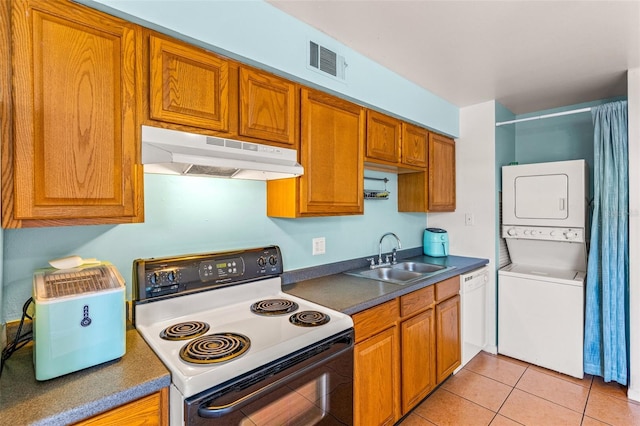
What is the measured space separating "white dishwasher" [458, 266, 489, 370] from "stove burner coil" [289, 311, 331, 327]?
1569mm

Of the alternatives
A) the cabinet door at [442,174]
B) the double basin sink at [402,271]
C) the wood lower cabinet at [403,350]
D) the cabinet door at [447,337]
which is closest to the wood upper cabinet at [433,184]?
the cabinet door at [442,174]

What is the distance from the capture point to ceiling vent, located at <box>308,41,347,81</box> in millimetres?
1815

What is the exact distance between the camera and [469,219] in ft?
10.3

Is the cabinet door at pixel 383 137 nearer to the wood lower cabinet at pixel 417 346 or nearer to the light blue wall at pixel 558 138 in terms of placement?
the wood lower cabinet at pixel 417 346

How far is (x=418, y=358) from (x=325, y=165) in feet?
4.61

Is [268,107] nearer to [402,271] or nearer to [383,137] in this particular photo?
[383,137]

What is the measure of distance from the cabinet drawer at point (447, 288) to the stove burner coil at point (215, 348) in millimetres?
1548

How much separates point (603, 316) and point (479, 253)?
0.98m

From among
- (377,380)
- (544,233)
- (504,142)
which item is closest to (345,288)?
(377,380)

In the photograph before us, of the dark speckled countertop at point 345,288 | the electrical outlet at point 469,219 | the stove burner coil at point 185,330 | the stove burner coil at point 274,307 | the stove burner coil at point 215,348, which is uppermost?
the electrical outlet at point 469,219

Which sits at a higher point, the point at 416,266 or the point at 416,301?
the point at 416,266

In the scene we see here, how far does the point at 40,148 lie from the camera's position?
1.04 meters

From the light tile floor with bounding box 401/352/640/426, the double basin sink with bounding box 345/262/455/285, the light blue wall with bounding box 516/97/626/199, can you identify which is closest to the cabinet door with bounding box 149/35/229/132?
the double basin sink with bounding box 345/262/455/285

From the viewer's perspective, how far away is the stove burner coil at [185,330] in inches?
50.3
